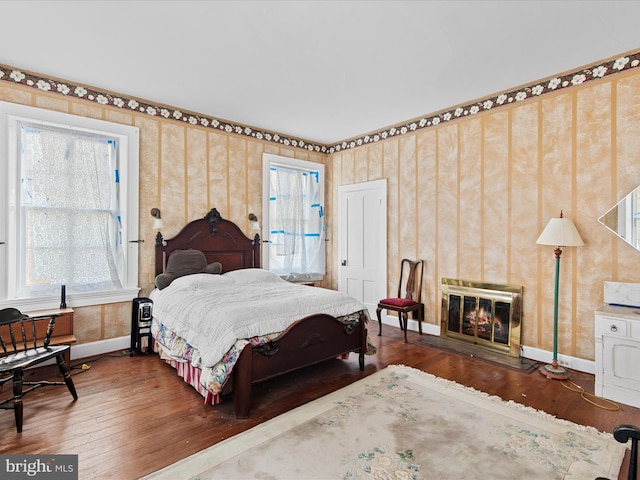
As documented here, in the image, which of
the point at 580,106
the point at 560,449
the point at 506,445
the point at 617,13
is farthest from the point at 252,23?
the point at 560,449

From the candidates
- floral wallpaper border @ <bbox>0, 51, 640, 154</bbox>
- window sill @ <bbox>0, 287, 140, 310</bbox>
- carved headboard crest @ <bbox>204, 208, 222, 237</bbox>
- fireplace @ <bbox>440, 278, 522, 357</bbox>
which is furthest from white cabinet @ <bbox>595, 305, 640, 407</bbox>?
window sill @ <bbox>0, 287, 140, 310</bbox>

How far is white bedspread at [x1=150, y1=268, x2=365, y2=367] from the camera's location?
8.57 ft

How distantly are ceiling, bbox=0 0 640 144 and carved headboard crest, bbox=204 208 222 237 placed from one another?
1383 millimetres

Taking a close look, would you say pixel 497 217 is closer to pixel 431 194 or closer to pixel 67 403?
pixel 431 194

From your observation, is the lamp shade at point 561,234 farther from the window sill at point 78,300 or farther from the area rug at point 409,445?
the window sill at point 78,300

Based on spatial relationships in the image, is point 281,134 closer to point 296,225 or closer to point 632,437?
point 296,225

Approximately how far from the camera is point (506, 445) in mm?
2172

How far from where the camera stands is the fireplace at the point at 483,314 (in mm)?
3818

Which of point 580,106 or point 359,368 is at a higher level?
point 580,106

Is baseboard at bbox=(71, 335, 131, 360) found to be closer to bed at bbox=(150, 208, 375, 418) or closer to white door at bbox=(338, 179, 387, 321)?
bed at bbox=(150, 208, 375, 418)

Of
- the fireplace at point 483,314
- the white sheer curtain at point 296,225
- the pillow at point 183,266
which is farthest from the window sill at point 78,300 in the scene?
the fireplace at point 483,314

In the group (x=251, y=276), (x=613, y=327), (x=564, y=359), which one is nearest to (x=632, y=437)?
(x=613, y=327)

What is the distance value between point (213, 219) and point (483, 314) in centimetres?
364

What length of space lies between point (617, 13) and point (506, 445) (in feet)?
10.3
